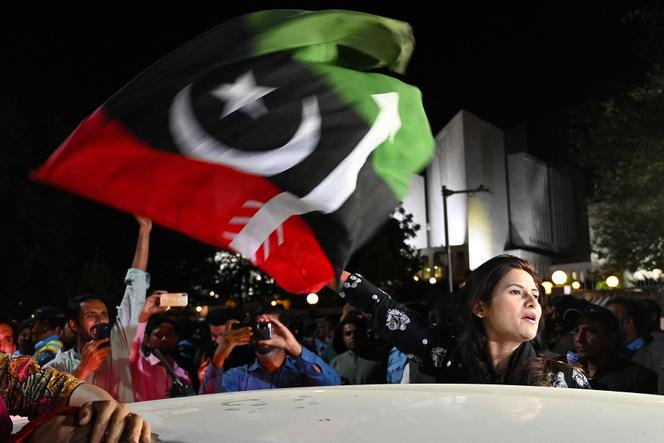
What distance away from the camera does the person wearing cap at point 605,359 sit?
508 centimetres

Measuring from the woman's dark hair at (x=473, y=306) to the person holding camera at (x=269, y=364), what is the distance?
1.59m

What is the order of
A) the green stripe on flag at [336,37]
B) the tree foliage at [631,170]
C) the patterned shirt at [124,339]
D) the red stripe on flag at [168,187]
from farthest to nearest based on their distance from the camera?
the tree foliage at [631,170] < the patterned shirt at [124,339] < the green stripe on flag at [336,37] < the red stripe on flag at [168,187]

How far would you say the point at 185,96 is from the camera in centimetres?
291

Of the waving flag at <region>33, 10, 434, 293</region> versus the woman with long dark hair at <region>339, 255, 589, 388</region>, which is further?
the woman with long dark hair at <region>339, 255, 589, 388</region>

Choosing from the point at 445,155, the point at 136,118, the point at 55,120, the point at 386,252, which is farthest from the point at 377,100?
the point at 445,155

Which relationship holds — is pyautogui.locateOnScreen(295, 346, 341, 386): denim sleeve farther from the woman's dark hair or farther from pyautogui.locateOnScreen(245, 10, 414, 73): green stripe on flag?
pyautogui.locateOnScreen(245, 10, 414, 73): green stripe on flag

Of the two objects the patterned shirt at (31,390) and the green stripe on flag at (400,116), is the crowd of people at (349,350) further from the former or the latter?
the green stripe on flag at (400,116)

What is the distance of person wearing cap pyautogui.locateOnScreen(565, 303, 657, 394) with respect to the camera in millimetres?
5082

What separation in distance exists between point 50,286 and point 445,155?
4612cm

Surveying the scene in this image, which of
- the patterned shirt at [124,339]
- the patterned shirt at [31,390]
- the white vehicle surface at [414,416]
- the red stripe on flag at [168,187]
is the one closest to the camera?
the white vehicle surface at [414,416]

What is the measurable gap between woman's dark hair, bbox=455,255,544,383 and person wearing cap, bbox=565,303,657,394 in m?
2.32

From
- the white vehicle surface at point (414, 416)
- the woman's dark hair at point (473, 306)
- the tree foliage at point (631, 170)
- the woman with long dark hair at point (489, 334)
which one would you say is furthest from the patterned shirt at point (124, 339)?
the tree foliage at point (631, 170)

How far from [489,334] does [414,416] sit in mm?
1566

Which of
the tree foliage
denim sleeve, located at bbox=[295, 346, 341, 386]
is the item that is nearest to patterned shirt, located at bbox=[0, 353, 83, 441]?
denim sleeve, located at bbox=[295, 346, 341, 386]
